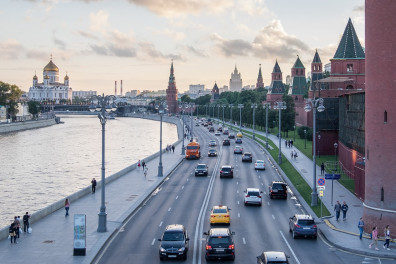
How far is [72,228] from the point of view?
1270 inches

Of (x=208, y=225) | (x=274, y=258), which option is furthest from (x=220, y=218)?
(x=274, y=258)

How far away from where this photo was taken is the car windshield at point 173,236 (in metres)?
25.8

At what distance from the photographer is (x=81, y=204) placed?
4097cm

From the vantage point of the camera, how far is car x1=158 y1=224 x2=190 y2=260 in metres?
25.0

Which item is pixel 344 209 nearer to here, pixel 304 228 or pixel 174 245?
pixel 304 228

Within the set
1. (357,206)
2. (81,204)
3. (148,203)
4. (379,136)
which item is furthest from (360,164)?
(81,204)

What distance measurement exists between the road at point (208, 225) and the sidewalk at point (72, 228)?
2.62 ft

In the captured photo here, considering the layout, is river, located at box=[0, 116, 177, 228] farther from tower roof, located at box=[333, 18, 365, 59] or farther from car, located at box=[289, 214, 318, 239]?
tower roof, located at box=[333, 18, 365, 59]

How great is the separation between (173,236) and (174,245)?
2.41ft

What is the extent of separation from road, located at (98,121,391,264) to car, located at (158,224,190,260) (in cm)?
44

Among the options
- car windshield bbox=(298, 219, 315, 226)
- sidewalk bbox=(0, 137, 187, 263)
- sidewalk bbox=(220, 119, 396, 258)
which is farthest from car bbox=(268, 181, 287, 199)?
car windshield bbox=(298, 219, 315, 226)

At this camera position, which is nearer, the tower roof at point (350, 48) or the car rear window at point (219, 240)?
the car rear window at point (219, 240)

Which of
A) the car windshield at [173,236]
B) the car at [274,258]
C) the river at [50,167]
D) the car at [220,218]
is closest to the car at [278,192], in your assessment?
the car at [220,218]

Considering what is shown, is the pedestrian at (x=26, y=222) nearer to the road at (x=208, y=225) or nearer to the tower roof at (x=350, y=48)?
the road at (x=208, y=225)
